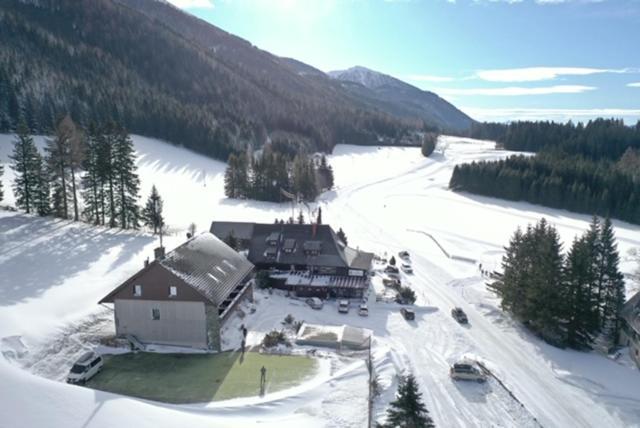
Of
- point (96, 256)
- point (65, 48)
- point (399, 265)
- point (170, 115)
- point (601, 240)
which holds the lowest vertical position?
point (399, 265)

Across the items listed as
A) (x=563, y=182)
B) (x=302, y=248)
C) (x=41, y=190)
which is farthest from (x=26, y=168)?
(x=563, y=182)

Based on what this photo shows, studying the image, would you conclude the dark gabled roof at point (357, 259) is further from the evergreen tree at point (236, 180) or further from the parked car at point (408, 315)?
the evergreen tree at point (236, 180)

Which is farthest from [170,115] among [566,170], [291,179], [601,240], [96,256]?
[601,240]

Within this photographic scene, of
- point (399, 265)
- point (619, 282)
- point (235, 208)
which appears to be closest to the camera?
point (619, 282)

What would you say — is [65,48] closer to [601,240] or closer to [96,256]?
[96,256]

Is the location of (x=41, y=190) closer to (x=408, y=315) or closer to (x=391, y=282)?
(x=391, y=282)

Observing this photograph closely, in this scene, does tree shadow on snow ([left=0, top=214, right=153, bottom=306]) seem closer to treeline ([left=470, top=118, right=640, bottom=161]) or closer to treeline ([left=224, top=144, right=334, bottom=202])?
→ treeline ([left=224, top=144, right=334, bottom=202])

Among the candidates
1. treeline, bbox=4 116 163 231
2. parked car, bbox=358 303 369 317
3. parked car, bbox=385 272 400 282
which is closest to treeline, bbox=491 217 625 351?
parked car, bbox=385 272 400 282
